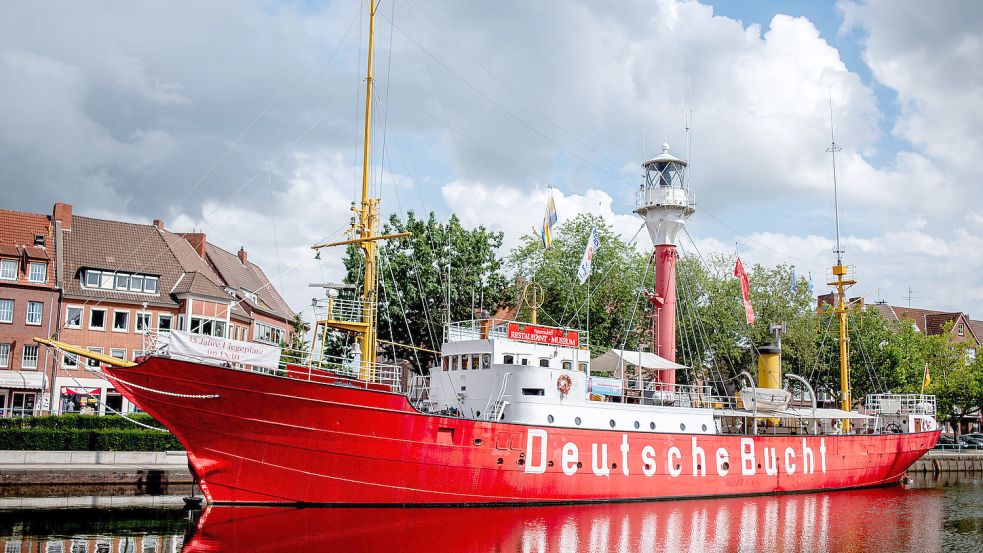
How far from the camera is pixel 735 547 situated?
1991 centimetres

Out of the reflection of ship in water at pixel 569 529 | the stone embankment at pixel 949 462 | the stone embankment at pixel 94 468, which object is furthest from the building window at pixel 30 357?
the stone embankment at pixel 949 462

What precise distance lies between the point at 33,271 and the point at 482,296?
76.5ft

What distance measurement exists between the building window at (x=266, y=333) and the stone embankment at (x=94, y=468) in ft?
80.1

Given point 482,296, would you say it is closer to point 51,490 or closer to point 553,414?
point 553,414

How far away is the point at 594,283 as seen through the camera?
48.6m

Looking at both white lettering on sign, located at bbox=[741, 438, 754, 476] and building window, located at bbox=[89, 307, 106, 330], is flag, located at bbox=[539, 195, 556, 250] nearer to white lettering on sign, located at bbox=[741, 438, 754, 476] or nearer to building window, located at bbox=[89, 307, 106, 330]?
white lettering on sign, located at bbox=[741, 438, 754, 476]

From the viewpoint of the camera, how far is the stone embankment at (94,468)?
85.4ft

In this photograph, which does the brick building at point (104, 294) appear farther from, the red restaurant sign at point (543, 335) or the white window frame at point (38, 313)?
the red restaurant sign at point (543, 335)

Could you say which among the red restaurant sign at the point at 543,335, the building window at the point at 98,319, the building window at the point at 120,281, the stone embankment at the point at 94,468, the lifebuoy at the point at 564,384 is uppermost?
the building window at the point at 120,281

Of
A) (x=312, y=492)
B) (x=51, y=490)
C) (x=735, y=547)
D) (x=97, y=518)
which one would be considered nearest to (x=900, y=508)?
(x=735, y=547)

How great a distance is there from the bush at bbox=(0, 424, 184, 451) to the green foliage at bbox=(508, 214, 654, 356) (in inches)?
830

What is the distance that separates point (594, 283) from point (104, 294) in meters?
27.4

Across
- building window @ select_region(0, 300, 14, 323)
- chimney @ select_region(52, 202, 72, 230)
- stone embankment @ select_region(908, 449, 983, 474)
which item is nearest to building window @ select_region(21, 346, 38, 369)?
building window @ select_region(0, 300, 14, 323)

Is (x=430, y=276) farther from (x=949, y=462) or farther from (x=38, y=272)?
(x=949, y=462)
